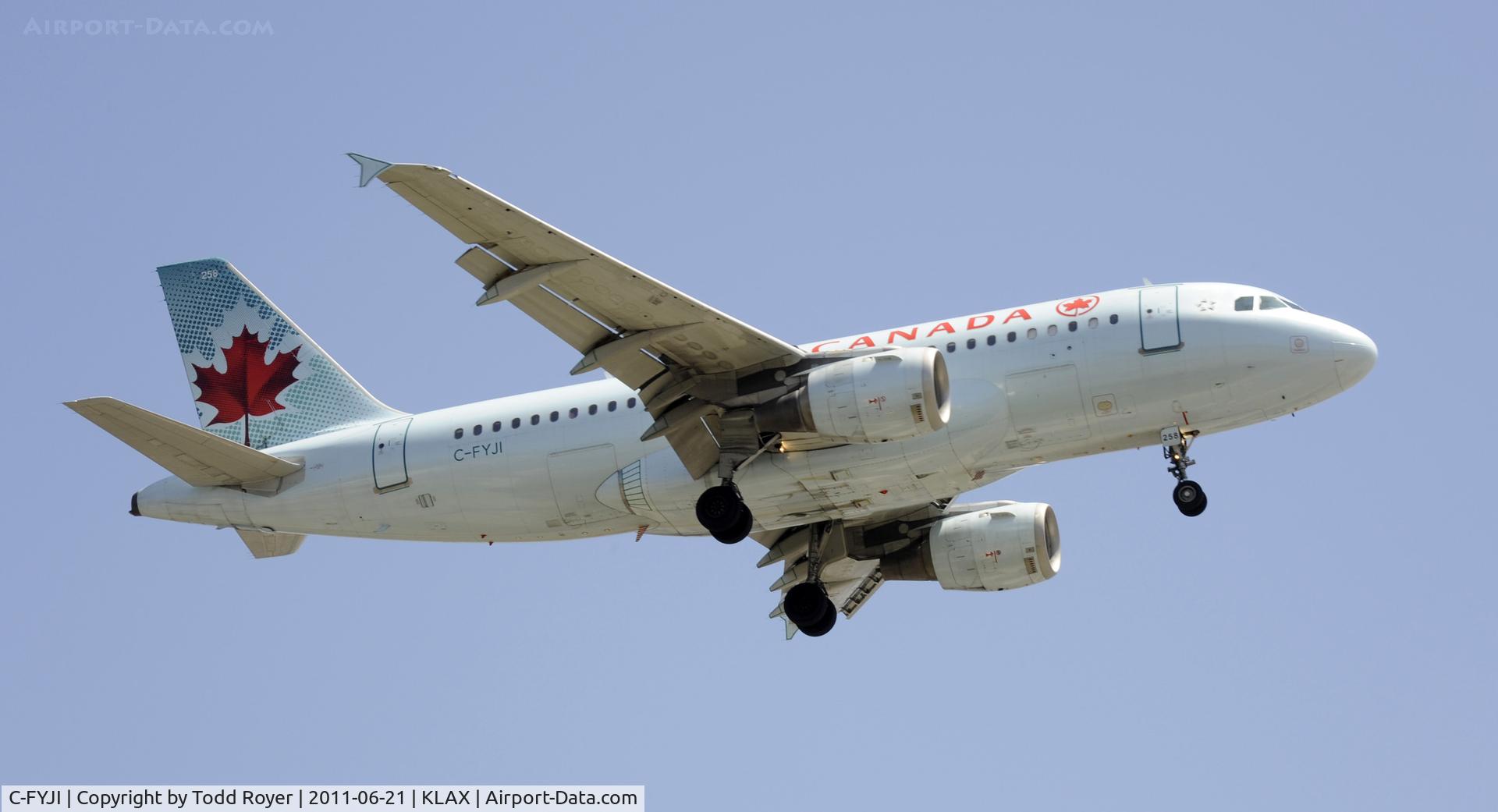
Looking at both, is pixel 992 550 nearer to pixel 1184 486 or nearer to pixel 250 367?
pixel 1184 486

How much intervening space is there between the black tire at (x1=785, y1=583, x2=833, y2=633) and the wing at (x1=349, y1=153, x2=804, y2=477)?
18.1ft

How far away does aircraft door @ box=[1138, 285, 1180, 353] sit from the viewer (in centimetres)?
3102

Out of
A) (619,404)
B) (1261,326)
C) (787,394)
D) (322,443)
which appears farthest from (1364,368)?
(322,443)

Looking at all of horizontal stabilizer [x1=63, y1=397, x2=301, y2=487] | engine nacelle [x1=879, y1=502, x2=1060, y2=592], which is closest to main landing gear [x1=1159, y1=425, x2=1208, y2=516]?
engine nacelle [x1=879, y1=502, x2=1060, y2=592]

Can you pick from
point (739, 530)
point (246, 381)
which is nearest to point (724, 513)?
point (739, 530)

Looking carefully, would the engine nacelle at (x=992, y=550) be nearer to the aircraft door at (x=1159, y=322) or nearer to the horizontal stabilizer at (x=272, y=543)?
the aircraft door at (x=1159, y=322)

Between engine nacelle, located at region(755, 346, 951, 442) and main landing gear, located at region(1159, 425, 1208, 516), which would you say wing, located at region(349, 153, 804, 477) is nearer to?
engine nacelle, located at region(755, 346, 951, 442)

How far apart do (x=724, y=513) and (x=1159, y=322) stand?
8.39 meters

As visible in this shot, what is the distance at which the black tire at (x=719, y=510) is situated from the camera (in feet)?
104

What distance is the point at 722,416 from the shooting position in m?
32.0

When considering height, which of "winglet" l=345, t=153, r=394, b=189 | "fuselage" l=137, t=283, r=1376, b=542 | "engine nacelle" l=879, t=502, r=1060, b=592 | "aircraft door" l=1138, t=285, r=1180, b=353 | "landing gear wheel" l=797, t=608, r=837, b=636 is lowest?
"landing gear wheel" l=797, t=608, r=837, b=636

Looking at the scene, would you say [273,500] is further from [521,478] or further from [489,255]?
[489,255]

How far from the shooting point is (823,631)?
3722 cm

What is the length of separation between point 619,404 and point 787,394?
399 centimetres
